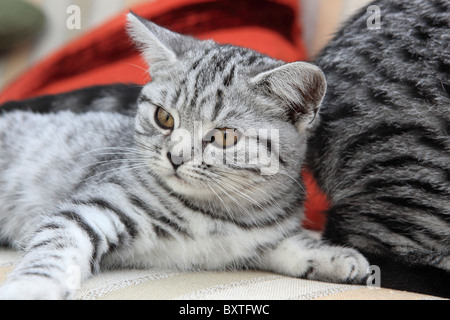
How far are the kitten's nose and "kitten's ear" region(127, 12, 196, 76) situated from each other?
0.99 feet

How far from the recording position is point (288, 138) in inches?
46.5

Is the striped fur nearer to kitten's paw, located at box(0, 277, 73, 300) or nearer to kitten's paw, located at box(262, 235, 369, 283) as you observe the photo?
kitten's paw, located at box(262, 235, 369, 283)

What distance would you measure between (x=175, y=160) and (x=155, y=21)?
3.80ft

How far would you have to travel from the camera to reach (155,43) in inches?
50.5

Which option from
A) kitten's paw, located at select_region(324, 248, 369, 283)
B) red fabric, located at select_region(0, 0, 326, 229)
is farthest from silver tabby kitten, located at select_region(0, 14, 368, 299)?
red fabric, located at select_region(0, 0, 326, 229)

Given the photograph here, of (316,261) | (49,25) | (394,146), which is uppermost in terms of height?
(49,25)

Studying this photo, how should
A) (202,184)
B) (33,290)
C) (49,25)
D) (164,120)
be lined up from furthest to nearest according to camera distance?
(49,25)
(164,120)
(202,184)
(33,290)

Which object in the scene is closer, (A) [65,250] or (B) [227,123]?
(A) [65,250]

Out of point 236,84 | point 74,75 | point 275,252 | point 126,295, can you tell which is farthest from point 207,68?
point 74,75

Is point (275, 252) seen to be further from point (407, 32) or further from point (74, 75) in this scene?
point (74, 75)

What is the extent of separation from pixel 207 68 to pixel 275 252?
0.51 metres

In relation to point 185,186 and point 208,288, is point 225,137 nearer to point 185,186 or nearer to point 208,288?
point 185,186

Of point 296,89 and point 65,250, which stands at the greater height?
point 296,89

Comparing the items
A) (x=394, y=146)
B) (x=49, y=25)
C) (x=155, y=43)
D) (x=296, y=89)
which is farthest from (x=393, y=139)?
(x=49, y=25)
